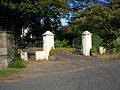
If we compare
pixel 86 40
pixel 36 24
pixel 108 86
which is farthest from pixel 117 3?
pixel 108 86

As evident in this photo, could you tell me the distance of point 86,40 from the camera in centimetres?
1766

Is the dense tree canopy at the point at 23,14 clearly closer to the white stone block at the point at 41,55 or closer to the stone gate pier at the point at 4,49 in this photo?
the stone gate pier at the point at 4,49

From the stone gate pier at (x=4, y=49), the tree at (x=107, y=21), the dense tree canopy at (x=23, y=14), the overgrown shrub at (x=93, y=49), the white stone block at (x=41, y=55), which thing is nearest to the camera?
the stone gate pier at (x=4, y=49)

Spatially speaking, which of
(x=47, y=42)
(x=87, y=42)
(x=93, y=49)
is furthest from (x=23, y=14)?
(x=93, y=49)

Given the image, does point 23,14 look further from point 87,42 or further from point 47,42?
point 87,42

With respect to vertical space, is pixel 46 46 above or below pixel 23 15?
below

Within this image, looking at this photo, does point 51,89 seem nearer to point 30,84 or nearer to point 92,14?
point 30,84

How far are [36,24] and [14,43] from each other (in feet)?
12.6

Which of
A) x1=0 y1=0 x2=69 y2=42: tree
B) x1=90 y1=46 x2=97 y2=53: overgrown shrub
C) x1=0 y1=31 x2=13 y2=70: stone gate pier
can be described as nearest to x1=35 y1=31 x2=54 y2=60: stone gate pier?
x1=0 y1=0 x2=69 y2=42: tree

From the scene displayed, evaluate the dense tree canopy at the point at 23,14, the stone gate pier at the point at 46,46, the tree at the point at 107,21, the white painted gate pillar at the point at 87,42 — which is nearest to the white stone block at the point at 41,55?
the stone gate pier at the point at 46,46

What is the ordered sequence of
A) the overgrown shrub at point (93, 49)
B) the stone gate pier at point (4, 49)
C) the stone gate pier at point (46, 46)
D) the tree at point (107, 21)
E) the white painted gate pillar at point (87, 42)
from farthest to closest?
1. the tree at point (107, 21)
2. the white painted gate pillar at point (87, 42)
3. the overgrown shrub at point (93, 49)
4. the stone gate pier at point (46, 46)
5. the stone gate pier at point (4, 49)

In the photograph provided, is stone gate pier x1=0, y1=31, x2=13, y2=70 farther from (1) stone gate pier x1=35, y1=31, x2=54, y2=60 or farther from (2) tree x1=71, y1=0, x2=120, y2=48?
(2) tree x1=71, y1=0, x2=120, y2=48

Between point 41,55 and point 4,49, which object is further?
point 41,55

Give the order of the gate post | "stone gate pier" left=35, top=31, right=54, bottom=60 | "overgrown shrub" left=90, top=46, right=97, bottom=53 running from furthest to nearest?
1. "overgrown shrub" left=90, top=46, right=97, bottom=53
2. the gate post
3. "stone gate pier" left=35, top=31, right=54, bottom=60
